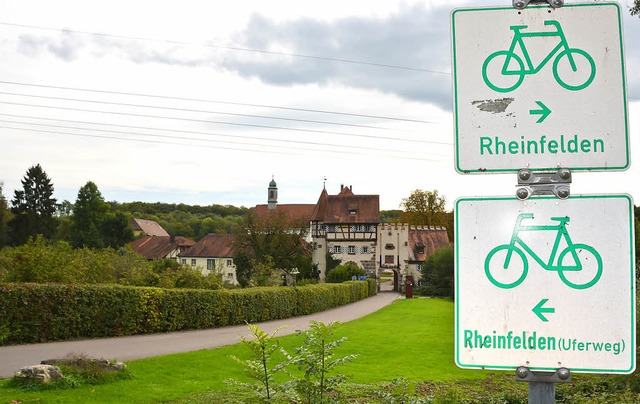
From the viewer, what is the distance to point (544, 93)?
4.95ft

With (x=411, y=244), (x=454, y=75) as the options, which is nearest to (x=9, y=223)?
(x=411, y=244)

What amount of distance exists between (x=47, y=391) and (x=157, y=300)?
12648mm

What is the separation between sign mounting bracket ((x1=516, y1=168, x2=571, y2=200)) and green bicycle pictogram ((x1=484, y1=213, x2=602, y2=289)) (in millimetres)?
55

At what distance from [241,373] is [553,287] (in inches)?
538

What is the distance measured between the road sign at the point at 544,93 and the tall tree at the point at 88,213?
71.0 m

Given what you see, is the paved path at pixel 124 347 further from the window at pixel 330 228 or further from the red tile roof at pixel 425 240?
the red tile roof at pixel 425 240

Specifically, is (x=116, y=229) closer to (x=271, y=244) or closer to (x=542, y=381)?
(x=271, y=244)

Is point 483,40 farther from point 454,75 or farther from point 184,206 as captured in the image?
point 184,206

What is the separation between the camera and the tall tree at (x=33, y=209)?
64188 millimetres

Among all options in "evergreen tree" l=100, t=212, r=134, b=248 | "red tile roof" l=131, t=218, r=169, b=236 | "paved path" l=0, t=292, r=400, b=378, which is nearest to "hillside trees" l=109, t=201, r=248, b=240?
"red tile roof" l=131, t=218, r=169, b=236

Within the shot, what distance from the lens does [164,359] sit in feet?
54.2

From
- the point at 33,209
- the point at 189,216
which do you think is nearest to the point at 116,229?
the point at 33,209

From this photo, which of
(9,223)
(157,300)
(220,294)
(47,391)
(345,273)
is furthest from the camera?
(9,223)

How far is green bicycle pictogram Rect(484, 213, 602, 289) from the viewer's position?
145 centimetres
